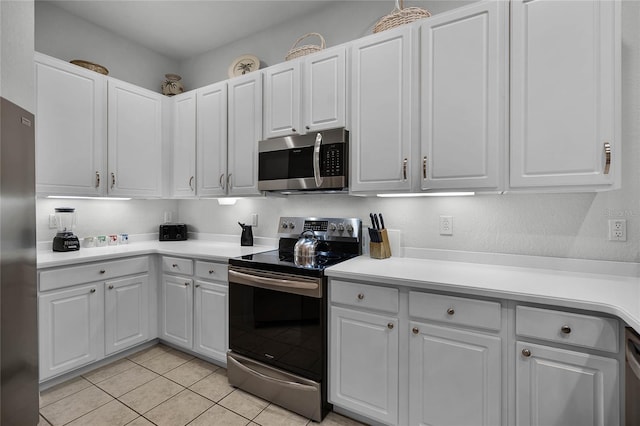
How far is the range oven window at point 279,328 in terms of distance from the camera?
76.5 inches

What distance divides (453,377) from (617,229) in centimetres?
123

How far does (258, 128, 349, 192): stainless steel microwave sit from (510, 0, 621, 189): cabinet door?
103cm

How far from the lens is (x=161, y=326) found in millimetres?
2873

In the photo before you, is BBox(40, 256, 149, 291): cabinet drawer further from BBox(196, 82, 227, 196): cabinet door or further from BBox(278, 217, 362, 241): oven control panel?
BBox(278, 217, 362, 241): oven control panel

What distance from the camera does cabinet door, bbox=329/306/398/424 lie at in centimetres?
175

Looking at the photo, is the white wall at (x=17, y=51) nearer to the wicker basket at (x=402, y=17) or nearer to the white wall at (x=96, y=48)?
the white wall at (x=96, y=48)

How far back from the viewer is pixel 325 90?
2287mm

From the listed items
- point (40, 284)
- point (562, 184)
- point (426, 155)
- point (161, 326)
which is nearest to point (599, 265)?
point (562, 184)

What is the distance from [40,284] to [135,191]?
1.09 meters

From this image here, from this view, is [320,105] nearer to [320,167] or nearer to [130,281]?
[320,167]

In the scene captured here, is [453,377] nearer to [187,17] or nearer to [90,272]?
[90,272]

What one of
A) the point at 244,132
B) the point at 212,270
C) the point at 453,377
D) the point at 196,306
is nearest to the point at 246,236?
the point at 212,270

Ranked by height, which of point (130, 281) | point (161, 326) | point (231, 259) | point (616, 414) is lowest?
point (161, 326)

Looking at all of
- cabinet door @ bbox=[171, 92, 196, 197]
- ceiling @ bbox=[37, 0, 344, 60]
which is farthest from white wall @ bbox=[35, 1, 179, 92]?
cabinet door @ bbox=[171, 92, 196, 197]
